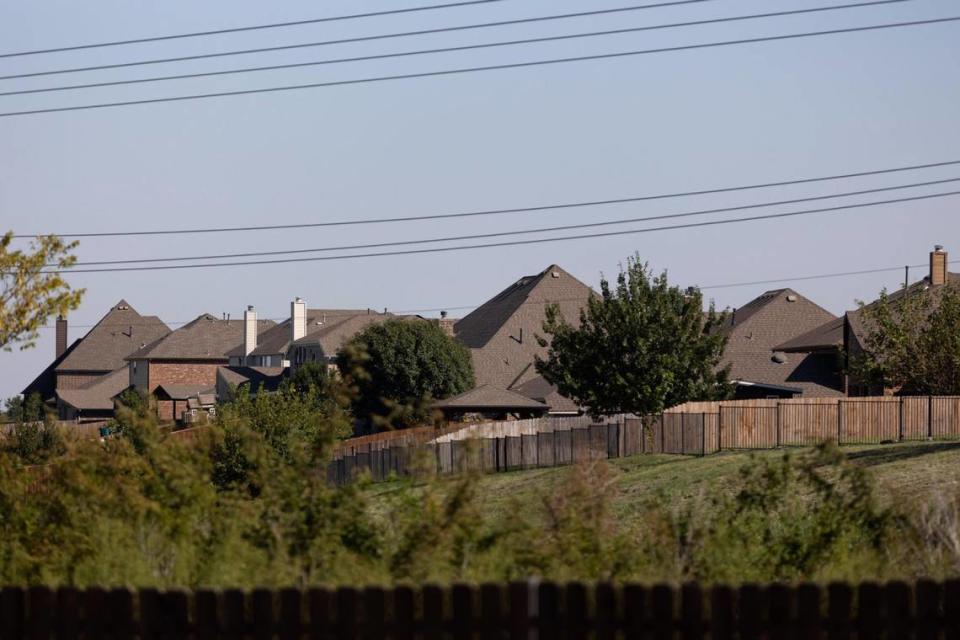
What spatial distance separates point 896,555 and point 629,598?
3.19 meters

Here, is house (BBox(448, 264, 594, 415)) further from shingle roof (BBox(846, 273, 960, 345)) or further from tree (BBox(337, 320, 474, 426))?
shingle roof (BBox(846, 273, 960, 345))

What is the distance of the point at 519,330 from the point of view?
81625mm

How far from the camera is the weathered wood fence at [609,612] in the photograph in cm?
777

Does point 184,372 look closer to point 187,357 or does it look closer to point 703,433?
point 187,357

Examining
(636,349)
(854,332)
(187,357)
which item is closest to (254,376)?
(187,357)

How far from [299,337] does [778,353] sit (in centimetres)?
4270

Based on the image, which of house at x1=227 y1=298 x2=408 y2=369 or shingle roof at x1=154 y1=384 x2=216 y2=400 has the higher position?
house at x1=227 y1=298 x2=408 y2=369

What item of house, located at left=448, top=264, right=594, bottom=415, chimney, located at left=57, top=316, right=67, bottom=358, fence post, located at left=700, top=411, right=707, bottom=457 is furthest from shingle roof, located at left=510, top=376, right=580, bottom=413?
chimney, located at left=57, top=316, right=67, bottom=358

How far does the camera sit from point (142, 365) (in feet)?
345

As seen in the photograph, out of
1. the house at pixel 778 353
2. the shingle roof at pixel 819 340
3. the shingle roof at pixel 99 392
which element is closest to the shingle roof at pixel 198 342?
the shingle roof at pixel 99 392

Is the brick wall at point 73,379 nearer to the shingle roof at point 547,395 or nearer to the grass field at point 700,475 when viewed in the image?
the shingle roof at point 547,395

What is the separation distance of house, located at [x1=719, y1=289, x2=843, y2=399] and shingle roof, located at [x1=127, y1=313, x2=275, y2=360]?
4621 cm

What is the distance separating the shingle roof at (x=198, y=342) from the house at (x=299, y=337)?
1.80 m

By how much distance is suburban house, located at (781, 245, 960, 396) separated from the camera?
59.3 meters
